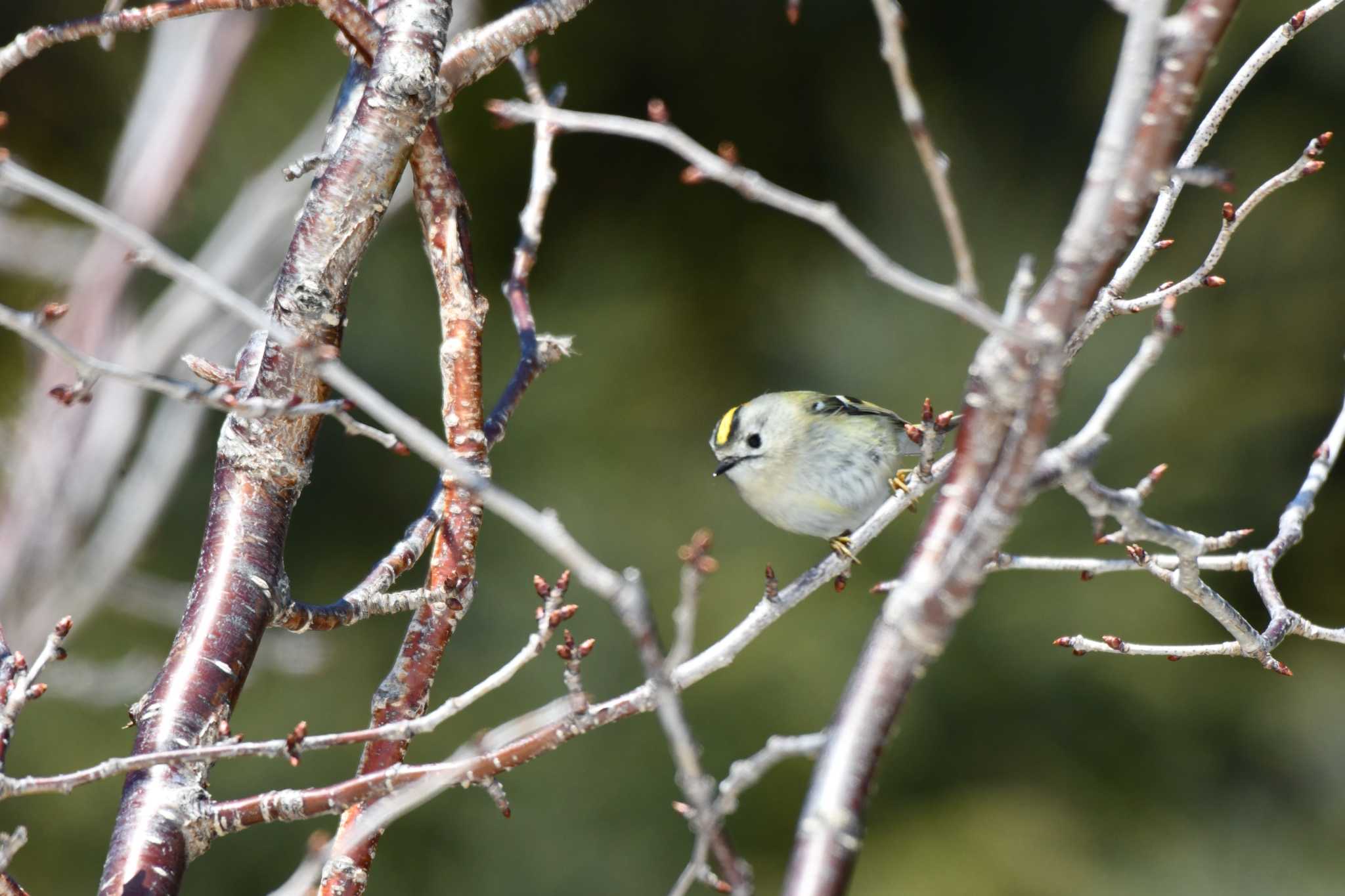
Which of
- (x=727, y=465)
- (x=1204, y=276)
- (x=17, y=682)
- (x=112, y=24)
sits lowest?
(x=17, y=682)

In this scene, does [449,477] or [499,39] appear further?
[499,39]

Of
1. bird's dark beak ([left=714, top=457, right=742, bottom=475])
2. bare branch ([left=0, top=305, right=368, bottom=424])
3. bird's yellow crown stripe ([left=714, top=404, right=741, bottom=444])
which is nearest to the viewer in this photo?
bare branch ([left=0, top=305, right=368, bottom=424])

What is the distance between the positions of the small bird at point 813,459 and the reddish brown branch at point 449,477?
1.09m

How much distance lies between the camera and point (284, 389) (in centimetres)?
169

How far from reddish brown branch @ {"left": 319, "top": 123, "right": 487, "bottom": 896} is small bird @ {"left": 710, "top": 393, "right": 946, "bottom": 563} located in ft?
3.58

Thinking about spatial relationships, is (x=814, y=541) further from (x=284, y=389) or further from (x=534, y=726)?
(x=534, y=726)

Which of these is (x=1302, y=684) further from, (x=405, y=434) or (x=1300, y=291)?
(x=405, y=434)

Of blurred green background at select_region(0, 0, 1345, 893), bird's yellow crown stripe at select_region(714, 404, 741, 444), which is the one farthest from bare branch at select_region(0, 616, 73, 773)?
blurred green background at select_region(0, 0, 1345, 893)

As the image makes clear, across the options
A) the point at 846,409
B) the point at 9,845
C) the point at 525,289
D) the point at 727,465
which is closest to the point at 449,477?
the point at 525,289

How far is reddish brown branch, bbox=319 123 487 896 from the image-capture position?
5.71 ft

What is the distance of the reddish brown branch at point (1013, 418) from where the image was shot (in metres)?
0.94

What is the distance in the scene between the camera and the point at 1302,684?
18.7 feet

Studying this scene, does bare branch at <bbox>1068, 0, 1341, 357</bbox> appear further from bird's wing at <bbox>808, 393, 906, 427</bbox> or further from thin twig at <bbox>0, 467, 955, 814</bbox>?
bird's wing at <bbox>808, 393, 906, 427</bbox>

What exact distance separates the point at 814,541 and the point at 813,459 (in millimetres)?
2581
